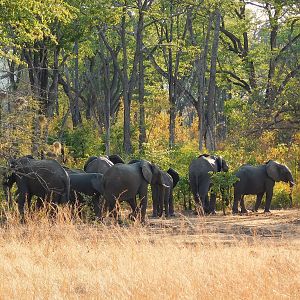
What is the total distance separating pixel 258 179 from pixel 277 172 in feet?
2.19

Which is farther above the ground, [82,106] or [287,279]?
[82,106]

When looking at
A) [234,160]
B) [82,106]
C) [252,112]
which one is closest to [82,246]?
[252,112]

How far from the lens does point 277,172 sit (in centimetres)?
2298

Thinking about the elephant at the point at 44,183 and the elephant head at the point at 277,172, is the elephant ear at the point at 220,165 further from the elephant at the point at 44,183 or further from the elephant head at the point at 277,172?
the elephant at the point at 44,183

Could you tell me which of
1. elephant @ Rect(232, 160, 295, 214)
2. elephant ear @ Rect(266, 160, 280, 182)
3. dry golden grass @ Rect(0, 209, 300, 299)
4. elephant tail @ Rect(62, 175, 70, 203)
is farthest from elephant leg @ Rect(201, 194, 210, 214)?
dry golden grass @ Rect(0, 209, 300, 299)

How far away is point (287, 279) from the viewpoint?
28.1 ft

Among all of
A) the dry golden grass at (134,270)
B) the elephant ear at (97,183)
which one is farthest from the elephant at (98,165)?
the dry golden grass at (134,270)

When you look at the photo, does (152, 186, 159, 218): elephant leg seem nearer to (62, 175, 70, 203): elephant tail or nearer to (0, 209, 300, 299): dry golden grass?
(62, 175, 70, 203): elephant tail

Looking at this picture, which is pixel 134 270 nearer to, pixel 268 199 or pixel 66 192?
pixel 66 192

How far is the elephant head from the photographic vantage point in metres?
22.8

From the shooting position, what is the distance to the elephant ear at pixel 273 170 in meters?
22.8

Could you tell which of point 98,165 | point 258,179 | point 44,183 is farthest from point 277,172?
point 44,183

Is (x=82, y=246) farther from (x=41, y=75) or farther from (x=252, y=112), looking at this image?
(x=41, y=75)

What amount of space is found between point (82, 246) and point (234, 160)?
50.7 feet
